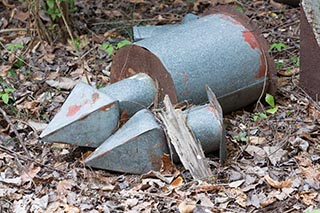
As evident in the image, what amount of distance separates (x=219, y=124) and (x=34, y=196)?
1187mm

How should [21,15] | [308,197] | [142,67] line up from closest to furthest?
1. [308,197]
2. [142,67]
3. [21,15]

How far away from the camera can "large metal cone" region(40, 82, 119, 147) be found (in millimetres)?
4266

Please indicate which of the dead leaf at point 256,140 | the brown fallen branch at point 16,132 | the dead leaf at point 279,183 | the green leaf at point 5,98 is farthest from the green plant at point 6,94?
the dead leaf at point 279,183

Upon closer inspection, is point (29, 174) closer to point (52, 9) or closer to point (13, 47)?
point (13, 47)

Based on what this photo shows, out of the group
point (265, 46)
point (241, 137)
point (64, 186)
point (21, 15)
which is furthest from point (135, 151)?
point (21, 15)

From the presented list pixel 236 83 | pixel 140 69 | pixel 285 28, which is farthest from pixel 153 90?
pixel 285 28

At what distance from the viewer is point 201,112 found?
428 centimetres

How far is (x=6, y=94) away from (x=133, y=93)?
1.09 metres

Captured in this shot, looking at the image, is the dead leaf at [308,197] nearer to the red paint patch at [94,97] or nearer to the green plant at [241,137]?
the green plant at [241,137]

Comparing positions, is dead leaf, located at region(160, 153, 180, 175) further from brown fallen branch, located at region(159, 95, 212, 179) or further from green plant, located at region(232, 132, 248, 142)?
green plant, located at region(232, 132, 248, 142)

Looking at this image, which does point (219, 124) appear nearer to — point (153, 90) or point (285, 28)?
point (153, 90)

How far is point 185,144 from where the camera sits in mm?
4105

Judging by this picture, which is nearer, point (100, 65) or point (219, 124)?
point (219, 124)

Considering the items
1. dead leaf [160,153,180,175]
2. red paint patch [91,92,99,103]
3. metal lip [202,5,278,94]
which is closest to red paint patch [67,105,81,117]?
red paint patch [91,92,99,103]
